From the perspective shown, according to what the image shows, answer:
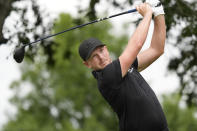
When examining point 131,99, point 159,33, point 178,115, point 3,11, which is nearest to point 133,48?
point 131,99

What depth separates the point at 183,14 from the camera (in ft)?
24.7

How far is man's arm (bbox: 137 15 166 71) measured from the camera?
5344 mm

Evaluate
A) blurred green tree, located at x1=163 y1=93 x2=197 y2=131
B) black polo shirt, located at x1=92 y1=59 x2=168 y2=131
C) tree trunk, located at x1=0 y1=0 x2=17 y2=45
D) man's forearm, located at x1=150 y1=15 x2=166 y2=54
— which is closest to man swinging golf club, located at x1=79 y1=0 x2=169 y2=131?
black polo shirt, located at x1=92 y1=59 x2=168 y2=131

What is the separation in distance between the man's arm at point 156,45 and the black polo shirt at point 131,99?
0.53 meters

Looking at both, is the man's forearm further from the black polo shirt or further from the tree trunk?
the tree trunk

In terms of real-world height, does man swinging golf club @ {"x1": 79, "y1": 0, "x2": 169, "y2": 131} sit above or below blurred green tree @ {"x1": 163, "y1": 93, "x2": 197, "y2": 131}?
above

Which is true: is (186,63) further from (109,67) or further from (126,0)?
(109,67)

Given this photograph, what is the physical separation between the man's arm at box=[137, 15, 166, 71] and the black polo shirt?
0.53 m

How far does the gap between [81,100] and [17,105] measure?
4872 millimetres

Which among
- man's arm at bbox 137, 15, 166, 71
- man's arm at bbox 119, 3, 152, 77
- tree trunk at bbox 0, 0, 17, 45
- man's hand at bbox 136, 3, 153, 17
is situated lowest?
tree trunk at bbox 0, 0, 17, 45

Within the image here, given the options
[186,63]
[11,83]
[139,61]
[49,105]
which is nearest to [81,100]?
[49,105]

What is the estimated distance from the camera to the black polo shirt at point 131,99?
4.71m

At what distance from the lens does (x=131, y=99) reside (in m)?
4.75

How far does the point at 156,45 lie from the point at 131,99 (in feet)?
3.01
